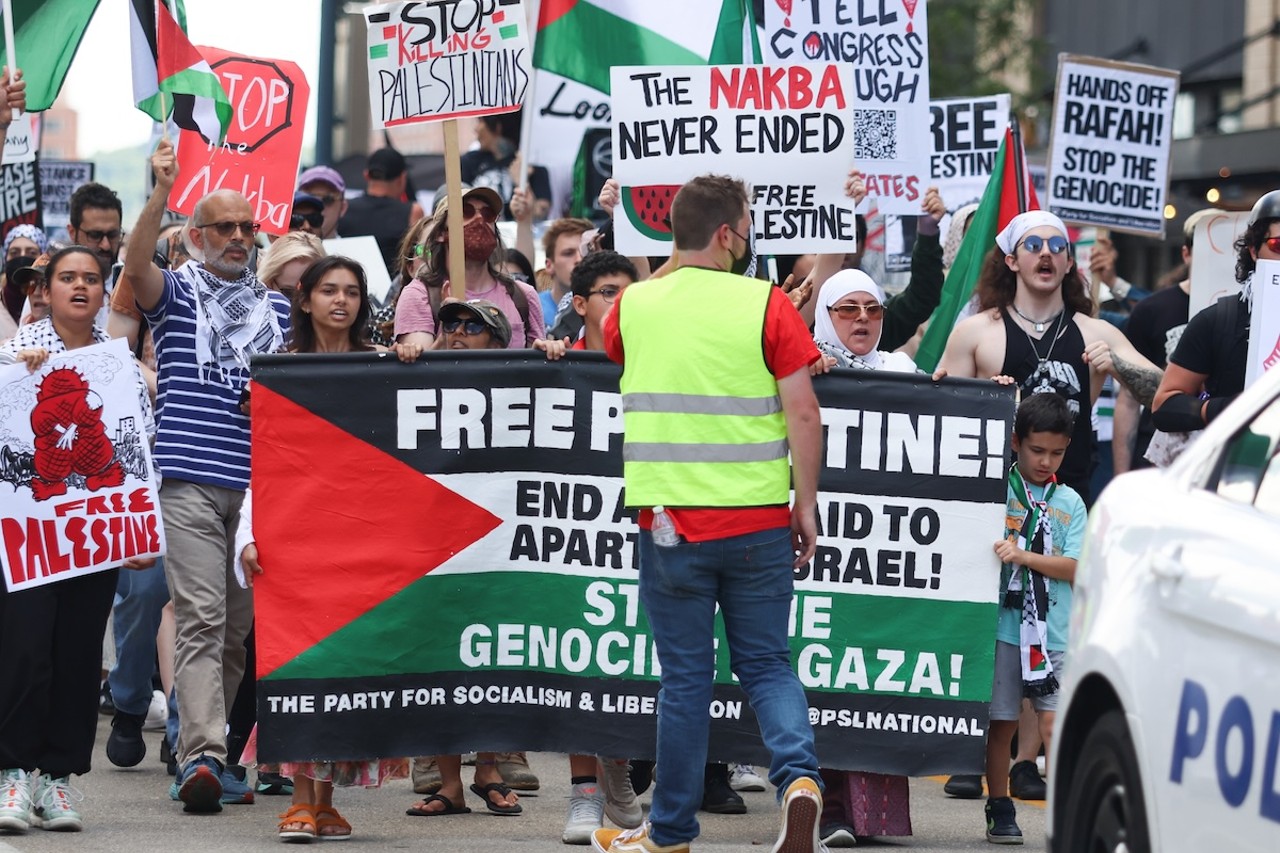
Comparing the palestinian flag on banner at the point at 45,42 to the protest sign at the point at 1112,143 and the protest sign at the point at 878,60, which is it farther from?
the protest sign at the point at 1112,143

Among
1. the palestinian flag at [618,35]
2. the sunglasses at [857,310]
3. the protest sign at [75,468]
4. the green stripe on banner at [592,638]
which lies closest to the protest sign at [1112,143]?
the palestinian flag at [618,35]

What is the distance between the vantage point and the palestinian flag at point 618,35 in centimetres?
1162

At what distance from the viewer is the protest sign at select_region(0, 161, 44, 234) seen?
14047 mm

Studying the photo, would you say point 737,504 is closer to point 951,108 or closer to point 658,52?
point 658,52

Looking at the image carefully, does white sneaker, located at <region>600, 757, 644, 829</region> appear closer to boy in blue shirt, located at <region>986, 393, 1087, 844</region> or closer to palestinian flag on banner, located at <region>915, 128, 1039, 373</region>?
boy in blue shirt, located at <region>986, 393, 1087, 844</region>

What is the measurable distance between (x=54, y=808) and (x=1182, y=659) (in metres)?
4.59

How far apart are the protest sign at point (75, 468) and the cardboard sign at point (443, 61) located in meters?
1.87

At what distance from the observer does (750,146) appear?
9148 mm

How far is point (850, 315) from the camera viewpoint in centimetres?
806

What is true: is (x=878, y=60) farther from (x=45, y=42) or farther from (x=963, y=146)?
(x=45, y=42)

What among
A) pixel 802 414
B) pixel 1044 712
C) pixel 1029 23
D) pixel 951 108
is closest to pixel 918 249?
pixel 1044 712

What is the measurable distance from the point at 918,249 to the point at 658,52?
8.29 feet

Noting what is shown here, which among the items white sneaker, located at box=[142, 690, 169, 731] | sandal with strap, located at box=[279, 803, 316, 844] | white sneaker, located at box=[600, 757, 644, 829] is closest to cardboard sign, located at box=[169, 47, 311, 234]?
white sneaker, located at box=[142, 690, 169, 731]

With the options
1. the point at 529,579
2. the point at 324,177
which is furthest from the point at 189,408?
the point at 324,177
